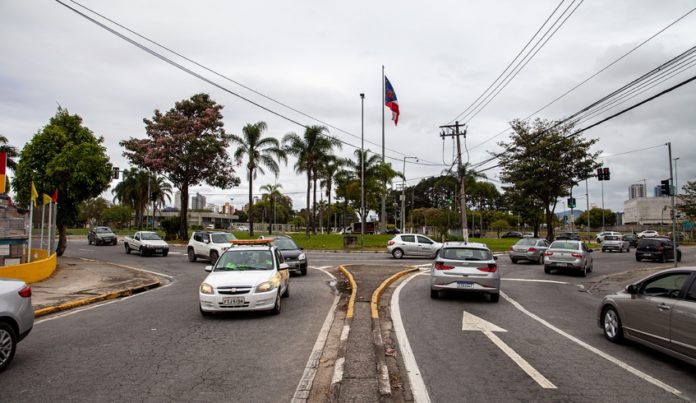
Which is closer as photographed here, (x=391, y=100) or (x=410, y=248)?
(x=410, y=248)

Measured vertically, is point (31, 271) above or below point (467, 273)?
below

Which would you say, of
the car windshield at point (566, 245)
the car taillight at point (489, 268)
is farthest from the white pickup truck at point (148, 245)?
the car taillight at point (489, 268)

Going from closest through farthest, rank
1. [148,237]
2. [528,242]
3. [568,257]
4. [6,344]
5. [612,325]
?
1. [6,344]
2. [612,325]
3. [568,257]
4. [528,242]
5. [148,237]

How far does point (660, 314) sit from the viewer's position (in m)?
6.50

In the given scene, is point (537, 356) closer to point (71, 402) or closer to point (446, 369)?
point (446, 369)

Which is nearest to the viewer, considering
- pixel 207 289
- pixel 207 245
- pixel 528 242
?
pixel 207 289

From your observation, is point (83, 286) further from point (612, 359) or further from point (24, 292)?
point (612, 359)

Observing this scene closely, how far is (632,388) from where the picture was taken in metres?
5.37

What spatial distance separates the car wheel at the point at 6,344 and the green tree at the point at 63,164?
19032mm

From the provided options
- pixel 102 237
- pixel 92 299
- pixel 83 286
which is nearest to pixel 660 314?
pixel 92 299

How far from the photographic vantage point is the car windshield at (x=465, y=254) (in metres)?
11.6

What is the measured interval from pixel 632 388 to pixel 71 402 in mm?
6176

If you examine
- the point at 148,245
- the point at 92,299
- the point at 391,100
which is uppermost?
the point at 391,100

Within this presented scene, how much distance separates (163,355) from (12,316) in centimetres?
197
